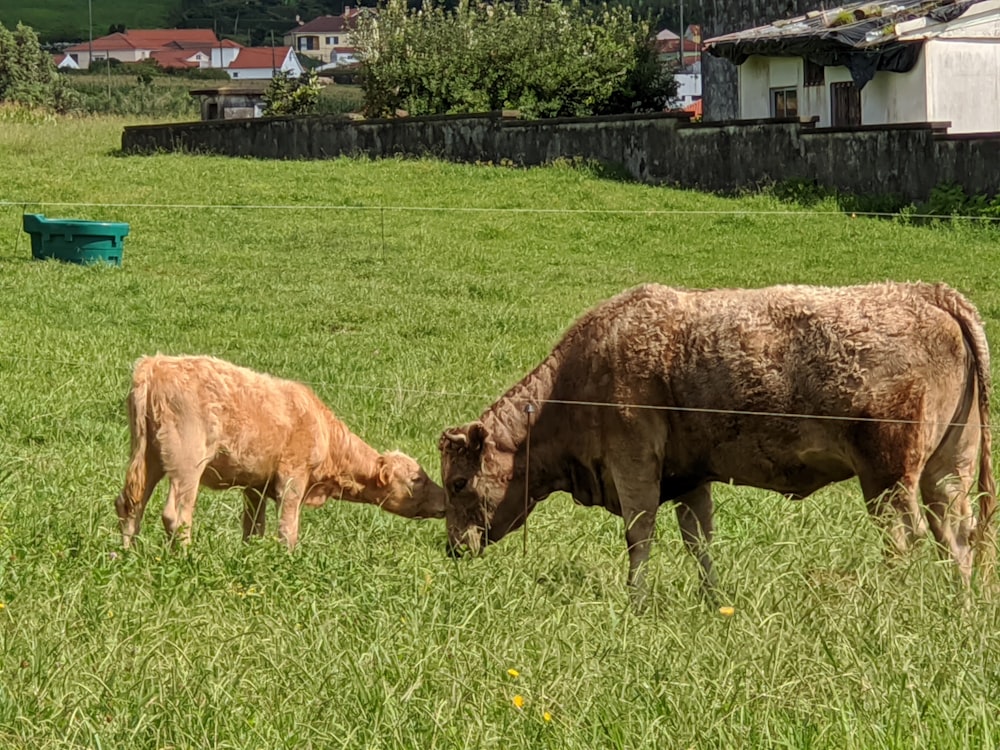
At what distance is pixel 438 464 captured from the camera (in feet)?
34.8

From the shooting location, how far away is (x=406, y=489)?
30.5 ft

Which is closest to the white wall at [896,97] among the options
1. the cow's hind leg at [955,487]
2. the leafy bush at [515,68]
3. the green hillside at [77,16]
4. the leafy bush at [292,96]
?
the leafy bush at [515,68]

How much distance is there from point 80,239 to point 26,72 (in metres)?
61.0

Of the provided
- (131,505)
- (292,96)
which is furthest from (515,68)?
(131,505)

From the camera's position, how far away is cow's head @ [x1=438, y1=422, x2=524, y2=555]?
8.77 meters

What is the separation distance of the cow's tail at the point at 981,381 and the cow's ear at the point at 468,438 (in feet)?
8.69

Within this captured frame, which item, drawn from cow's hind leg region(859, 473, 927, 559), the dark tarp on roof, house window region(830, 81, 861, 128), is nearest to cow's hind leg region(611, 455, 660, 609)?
cow's hind leg region(859, 473, 927, 559)

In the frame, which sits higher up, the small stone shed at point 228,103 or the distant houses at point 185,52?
the distant houses at point 185,52

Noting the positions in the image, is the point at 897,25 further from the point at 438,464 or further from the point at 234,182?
the point at 438,464

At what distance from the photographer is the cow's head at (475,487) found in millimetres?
8766

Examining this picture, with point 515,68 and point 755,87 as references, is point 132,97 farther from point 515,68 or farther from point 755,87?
point 755,87

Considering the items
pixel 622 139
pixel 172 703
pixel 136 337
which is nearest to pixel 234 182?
pixel 622 139

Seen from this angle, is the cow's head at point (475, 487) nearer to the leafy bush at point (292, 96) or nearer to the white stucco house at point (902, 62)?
the white stucco house at point (902, 62)

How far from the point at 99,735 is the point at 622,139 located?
1085 inches
